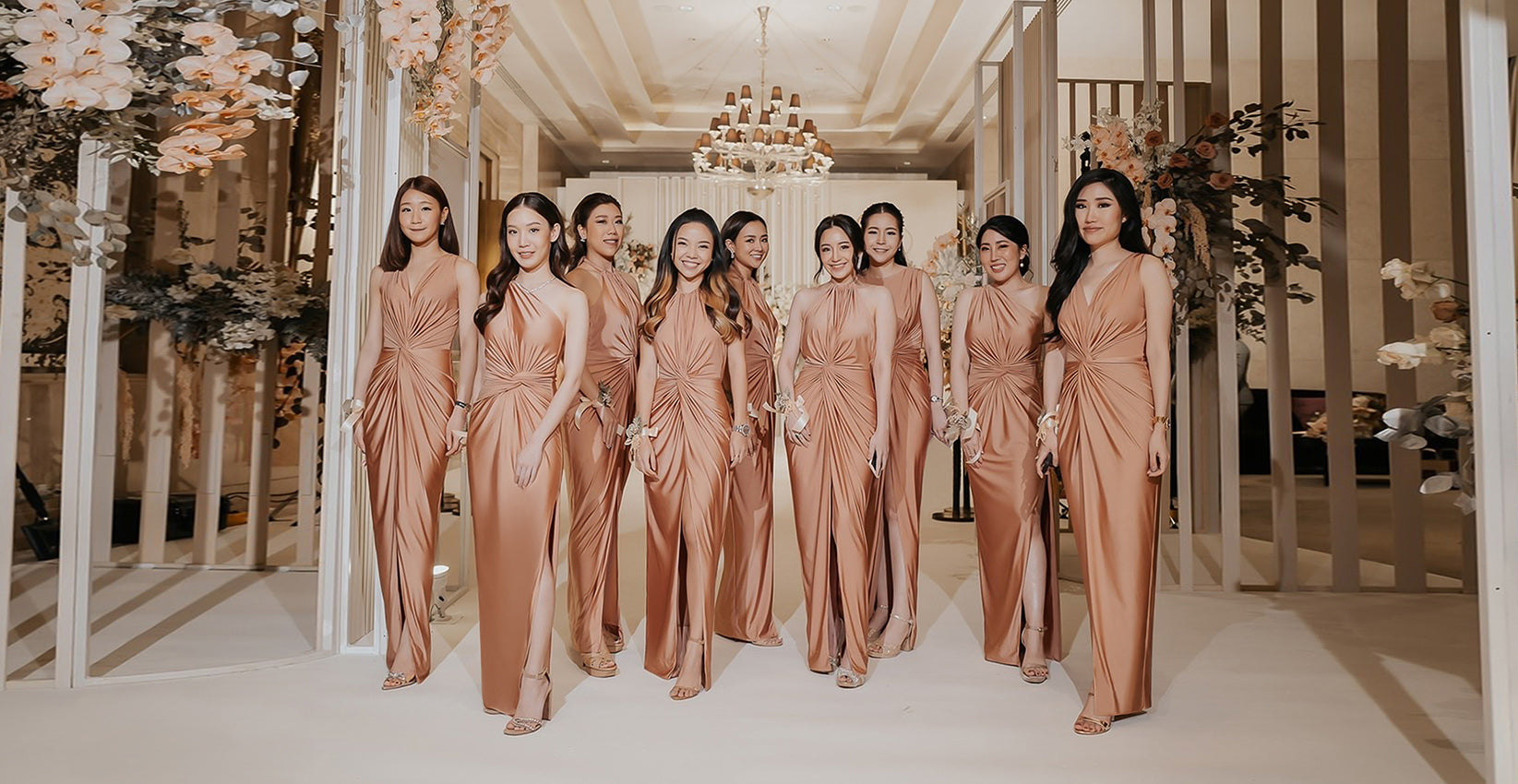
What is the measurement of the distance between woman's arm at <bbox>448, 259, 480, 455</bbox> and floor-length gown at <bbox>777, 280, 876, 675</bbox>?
1245mm

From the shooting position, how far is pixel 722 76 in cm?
1148

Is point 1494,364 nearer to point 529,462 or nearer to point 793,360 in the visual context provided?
point 793,360

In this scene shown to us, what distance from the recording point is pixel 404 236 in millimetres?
3730

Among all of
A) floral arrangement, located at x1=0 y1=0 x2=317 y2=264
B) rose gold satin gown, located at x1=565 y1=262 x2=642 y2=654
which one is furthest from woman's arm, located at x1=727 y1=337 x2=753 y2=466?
floral arrangement, located at x1=0 y1=0 x2=317 y2=264

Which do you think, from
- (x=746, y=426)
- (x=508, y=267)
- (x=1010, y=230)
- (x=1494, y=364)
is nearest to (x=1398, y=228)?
(x=1010, y=230)

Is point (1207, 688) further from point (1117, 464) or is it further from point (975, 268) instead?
point (975, 268)

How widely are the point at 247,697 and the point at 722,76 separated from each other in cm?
938

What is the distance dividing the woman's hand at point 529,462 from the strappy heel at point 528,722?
631 mm

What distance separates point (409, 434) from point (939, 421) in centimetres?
215

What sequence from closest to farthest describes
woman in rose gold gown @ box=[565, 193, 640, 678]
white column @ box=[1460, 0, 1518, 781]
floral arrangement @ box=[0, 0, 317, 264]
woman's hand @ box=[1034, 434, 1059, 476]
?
white column @ box=[1460, 0, 1518, 781]
floral arrangement @ box=[0, 0, 317, 264]
woman's hand @ box=[1034, 434, 1059, 476]
woman in rose gold gown @ box=[565, 193, 640, 678]

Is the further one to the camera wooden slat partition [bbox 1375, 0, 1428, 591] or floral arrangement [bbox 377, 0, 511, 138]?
wooden slat partition [bbox 1375, 0, 1428, 591]

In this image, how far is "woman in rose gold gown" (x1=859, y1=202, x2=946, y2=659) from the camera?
4.17 meters

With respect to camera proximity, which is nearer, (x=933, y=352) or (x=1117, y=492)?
(x=1117, y=492)

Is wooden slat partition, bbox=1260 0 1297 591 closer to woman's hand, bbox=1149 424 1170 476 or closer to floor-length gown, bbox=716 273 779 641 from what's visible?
woman's hand, bbox=1149 424 1170 476
